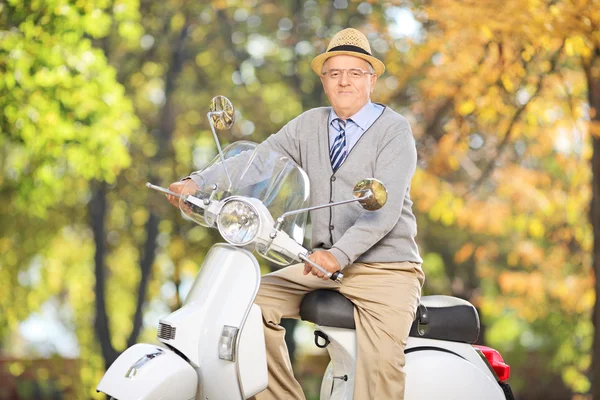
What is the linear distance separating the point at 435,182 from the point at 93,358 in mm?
6636

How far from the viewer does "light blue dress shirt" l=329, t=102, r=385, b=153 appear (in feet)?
11.4

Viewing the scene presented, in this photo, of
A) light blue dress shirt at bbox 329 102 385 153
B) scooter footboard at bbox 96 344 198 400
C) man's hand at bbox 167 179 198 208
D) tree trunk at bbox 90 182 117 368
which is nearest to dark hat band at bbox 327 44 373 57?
light blue dress shirt at bbox 329 102 385 153

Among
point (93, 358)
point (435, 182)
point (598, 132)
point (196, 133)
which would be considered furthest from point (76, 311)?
point (598, 132)

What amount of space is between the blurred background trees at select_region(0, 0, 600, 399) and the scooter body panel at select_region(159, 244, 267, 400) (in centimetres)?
382

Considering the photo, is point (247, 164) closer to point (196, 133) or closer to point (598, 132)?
point (598, 132)

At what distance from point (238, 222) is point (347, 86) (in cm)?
85

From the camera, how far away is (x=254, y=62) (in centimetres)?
1082

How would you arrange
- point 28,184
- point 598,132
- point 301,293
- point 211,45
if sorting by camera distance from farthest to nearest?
point 211,45, point 28,184, point 598,132, point 301,293

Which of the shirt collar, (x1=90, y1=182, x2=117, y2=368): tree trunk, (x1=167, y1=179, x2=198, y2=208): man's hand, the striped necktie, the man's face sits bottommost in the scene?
(x1=90, y1=182, x2=117, y2=368): tree trunk

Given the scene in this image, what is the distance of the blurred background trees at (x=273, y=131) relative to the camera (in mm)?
6859

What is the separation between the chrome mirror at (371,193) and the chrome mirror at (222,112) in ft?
1.87

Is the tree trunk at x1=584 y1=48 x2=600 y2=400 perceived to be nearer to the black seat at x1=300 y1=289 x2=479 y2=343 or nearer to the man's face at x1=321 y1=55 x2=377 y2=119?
the black seat at x1=300 y1=289 x2=479 y2=343

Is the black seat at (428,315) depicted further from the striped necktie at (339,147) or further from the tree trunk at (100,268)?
the tree trunk at (100,268)

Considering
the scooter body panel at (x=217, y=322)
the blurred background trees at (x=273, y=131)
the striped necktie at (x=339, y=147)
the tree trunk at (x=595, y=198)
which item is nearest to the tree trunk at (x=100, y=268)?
the blurred background trees at (x=273, y=131)
